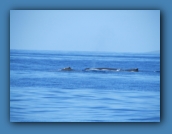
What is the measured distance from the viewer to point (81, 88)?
129 inches

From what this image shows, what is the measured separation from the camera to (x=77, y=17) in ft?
10.8

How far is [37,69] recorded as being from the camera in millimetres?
3287

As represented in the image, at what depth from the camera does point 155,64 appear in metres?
3.28

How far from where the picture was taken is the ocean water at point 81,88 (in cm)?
324

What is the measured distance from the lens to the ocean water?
3238 millimetres

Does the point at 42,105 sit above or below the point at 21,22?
below
